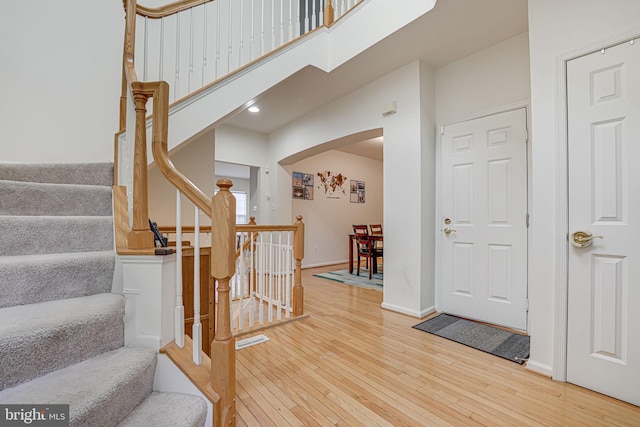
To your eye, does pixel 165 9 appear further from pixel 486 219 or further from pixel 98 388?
pixel 486 219

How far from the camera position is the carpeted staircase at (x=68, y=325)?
88 cm

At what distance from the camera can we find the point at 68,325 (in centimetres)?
100

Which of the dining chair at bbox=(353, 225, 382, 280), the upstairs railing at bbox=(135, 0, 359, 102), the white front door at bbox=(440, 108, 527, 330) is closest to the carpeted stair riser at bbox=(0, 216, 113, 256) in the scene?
the upstairs railing at bbox=(135, 0, 359, 102)

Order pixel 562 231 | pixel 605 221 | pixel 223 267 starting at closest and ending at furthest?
pixel 223 267, pixel 605 221, pixel 562 231

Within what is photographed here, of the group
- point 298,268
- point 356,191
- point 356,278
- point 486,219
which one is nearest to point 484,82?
point 486,219

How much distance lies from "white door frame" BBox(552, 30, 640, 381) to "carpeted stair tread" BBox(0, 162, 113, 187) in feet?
9.92

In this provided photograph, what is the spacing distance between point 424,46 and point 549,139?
150cm

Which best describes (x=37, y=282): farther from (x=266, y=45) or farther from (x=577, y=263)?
(x=266, y=45)

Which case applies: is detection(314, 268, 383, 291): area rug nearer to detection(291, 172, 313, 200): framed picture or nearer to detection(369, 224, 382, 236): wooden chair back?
detection(369, 224, 382, 236): wooden chair back

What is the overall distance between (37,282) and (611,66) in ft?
10.3

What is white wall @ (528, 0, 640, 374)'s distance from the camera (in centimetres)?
165

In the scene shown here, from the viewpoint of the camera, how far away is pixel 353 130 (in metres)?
3.49

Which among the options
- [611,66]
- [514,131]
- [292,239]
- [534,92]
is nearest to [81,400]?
[292,239]

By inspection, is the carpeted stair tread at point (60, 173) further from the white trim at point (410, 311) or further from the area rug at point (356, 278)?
the area rug at point (356, 278)
